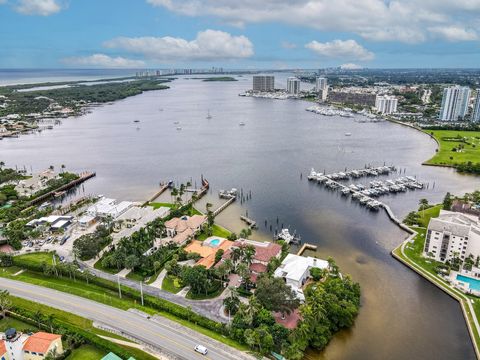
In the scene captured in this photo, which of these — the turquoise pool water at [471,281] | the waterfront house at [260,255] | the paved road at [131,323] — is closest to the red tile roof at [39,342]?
the paved road at [131,323]

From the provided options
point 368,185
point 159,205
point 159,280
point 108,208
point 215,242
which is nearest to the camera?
point 159,280

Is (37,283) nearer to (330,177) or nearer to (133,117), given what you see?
(330,177)

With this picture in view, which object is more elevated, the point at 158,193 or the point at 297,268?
the point at 297,268

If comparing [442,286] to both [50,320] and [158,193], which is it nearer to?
[50,320]

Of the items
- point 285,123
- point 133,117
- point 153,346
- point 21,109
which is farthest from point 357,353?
point 21,109

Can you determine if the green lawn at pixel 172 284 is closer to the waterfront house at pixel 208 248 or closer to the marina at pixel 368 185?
the waterfront house at pixel 208 248

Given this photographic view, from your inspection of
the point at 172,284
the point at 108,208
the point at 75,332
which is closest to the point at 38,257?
the point at 108,208

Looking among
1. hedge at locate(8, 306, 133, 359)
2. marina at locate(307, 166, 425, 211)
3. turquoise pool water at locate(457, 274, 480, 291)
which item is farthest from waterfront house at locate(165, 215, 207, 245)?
turquoise pool water at locate(457, 274, 480, 291)
